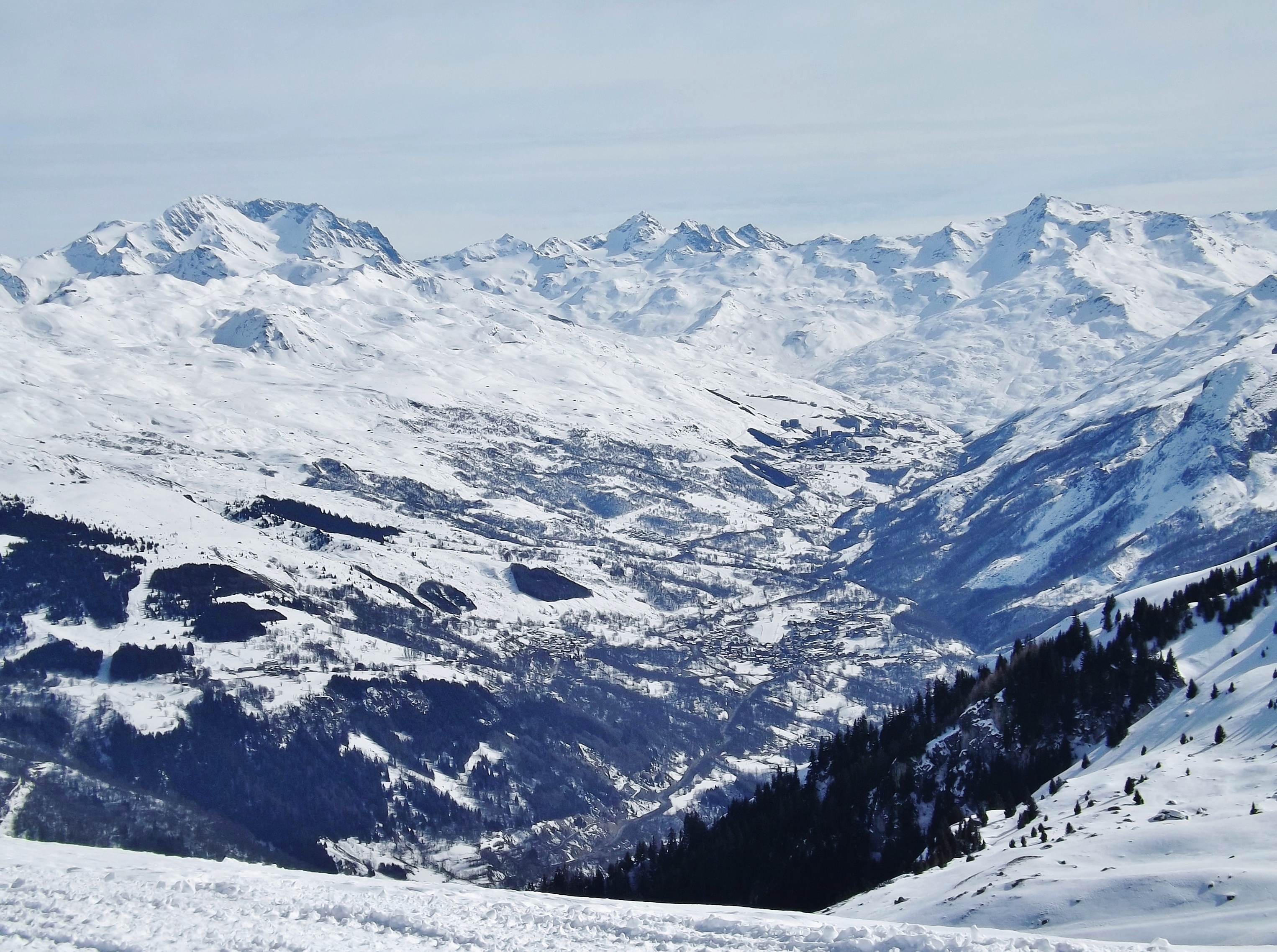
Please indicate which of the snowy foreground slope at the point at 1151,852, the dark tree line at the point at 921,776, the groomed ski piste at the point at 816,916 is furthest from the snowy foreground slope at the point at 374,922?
the dark tree line at the point at 921,776

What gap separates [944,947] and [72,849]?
225 ft

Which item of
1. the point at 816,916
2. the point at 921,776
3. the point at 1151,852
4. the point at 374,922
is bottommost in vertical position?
the point at 921,776

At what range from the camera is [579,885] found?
15150 centimetres

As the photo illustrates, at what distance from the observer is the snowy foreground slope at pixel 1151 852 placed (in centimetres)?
6450

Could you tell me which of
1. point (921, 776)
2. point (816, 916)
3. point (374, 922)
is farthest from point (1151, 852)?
point (921, 776)

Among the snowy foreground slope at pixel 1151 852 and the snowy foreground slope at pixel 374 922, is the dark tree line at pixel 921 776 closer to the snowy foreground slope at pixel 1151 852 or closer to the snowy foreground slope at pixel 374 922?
the snowy foreground slope at pixel 1151 852

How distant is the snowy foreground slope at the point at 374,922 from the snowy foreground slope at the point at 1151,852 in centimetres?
854

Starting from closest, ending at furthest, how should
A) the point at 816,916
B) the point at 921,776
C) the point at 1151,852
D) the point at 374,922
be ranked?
the point at 374,922
the point at 816,916
the point at 1151,852
the point at 921,776

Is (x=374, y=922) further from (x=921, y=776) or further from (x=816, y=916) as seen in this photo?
(x=921, y=776)

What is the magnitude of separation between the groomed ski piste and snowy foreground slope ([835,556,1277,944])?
0.18 metres

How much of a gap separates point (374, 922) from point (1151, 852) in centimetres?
4643

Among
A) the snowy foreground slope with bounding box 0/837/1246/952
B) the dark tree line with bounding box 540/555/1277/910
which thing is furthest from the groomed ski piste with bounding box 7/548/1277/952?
the dark tree line with bounding box 540/555/1277/910

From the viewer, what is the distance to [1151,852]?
253 ft

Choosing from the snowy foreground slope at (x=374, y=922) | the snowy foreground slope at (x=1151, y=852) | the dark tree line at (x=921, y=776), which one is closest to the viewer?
the snowy foreground slope at (x=374, y=922)
